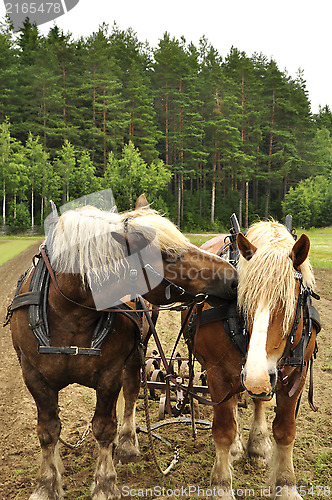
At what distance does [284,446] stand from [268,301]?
4.51 feet

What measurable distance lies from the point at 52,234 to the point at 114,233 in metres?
0.52

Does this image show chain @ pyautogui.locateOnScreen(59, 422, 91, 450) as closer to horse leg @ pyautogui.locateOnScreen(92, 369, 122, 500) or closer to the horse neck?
horse leg @ pyautogui.locateOnScreen(92, 369, 122, 500)

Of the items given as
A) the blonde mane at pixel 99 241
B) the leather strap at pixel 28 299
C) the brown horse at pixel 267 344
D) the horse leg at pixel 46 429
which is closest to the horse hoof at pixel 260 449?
the brown horse at pixel 267 344

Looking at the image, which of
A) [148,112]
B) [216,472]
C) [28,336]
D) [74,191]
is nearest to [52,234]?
[28,336]

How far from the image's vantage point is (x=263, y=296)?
234 centimetres

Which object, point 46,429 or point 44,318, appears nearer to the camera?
point 44,318

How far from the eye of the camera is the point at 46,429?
2777 mm

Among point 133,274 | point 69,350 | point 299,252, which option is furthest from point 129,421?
point 299,252

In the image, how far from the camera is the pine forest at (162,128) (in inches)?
1492

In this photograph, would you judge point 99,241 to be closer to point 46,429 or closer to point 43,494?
point 46,429

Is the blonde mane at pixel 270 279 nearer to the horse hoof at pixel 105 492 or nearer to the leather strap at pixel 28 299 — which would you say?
the leather strap at pixel 28 299

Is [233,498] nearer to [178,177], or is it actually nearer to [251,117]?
[178,177]

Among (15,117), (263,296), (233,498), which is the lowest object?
(233,498)

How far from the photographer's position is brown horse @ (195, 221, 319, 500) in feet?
7.50
